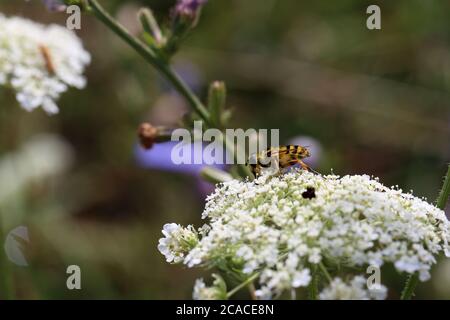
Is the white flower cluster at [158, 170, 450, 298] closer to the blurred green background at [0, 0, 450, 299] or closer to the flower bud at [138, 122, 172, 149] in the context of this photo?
the flower bud at [138, 122, 172, 149]

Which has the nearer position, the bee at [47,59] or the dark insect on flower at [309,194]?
the dark insect on flower at [309,194]

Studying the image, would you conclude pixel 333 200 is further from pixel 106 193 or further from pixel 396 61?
pixel 396 61

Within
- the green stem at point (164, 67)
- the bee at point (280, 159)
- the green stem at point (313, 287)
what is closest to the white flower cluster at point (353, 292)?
the green stem at point (313, 287)

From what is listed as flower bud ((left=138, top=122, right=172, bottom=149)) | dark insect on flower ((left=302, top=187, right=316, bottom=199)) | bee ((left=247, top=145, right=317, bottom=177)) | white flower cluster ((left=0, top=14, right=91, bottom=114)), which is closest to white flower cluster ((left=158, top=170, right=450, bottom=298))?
Result: dark insect on flower ((left=302, top=187, right=316, bottom=199))

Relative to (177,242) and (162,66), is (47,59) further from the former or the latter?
(177,242)

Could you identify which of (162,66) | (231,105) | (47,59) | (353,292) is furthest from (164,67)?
(231,105)

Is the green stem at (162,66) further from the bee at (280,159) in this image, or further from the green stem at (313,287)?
the green stem at (313,287)

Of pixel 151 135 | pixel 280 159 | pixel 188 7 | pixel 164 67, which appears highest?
pixel 188 7
